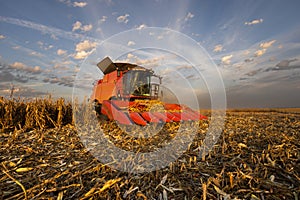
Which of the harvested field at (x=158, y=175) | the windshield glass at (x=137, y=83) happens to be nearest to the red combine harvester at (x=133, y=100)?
the windshield glass at (x=137, y=83)

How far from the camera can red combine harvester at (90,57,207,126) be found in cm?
627

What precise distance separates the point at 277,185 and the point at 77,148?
316cm

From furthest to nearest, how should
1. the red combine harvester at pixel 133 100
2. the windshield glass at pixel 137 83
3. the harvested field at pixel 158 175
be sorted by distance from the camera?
the windshield glass at pixel 137 83 → the red combine harvester at pixel 133 100 → the harvested field at pixel 158 175

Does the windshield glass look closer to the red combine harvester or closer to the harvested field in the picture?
the red combine harvester

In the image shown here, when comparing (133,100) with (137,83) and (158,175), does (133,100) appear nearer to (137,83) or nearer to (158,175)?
(137,83)

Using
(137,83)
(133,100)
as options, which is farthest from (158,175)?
(137,83)

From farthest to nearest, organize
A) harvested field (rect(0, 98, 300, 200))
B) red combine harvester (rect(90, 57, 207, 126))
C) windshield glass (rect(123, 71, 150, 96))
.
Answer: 1. windshield glass (rect(123, 71, 150, 96))
2. red combine harvester (rect(90, 57, 207, 126))
3. harvested field (rect(0, 98, 300, 200))

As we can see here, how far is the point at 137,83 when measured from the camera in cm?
911

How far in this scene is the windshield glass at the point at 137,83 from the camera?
880cm

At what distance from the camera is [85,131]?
15.6ft

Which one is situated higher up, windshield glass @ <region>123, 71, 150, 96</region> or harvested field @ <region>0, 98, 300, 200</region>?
windshield glass @ <region>123, 71, 150, 96</region>

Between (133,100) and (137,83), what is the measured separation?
1016mm

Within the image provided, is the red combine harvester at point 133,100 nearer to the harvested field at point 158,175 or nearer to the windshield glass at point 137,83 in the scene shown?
the windshield glass at point 137,83

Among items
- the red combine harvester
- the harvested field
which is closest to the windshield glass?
the red combine harvester
